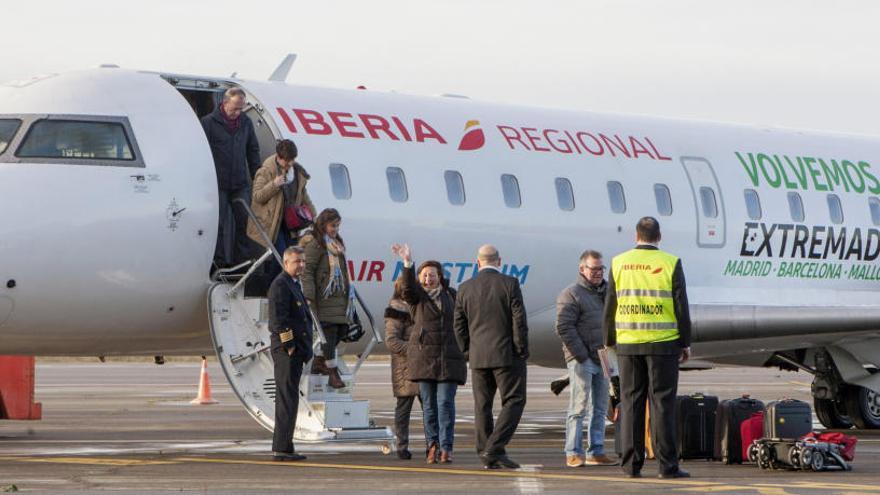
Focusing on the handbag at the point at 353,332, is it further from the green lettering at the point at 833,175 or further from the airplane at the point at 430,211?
the green lettering at the point at 833,175

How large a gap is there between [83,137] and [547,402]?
48.1 feet

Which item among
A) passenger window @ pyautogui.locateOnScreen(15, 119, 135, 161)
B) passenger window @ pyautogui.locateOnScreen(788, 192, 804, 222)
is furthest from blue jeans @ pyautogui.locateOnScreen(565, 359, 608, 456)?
passenger window @ pyautogui.locateOnScreen(788, 192, 804, 222)

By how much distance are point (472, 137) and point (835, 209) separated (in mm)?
6395

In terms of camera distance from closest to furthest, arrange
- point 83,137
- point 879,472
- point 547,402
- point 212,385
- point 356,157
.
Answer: point 879,472, point 83,137, point 356,157, point 547,402, point 212,385

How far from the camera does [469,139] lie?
1961 centimetres

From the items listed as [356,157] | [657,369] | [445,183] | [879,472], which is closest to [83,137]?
[356,157]

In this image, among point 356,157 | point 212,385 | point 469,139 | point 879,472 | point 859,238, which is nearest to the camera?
point 879,472

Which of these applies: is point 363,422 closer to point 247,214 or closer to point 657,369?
point 247,214

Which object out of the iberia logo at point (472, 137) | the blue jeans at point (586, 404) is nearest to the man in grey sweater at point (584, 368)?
the blue jeans at point (586, 404)

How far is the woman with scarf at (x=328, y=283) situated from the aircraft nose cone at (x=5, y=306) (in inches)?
109

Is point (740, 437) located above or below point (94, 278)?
below

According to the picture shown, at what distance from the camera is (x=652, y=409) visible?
1423 cm

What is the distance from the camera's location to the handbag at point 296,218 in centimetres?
1691

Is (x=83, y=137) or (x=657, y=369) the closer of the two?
(x=657, y=369)
